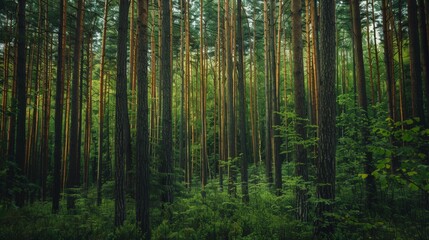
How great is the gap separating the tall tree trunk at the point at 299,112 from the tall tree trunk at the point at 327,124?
56.1 inches

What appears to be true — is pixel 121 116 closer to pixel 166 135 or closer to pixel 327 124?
pixel 166 135

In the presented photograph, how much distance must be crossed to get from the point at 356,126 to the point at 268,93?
5.55 metres

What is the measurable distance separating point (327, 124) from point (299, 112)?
6.46ft

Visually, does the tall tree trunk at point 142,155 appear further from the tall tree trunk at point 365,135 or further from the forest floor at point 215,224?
the tall tree trunk at point 365,135

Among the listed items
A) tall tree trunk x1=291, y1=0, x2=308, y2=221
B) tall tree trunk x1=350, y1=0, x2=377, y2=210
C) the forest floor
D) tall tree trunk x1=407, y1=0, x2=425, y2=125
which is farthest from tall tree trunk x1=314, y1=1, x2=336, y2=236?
tall tree trunk x1=407, y1=0, x2=425, y2=125

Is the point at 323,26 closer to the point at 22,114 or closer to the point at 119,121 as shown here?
the point at 119,121

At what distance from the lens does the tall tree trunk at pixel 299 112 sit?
7.60 metres

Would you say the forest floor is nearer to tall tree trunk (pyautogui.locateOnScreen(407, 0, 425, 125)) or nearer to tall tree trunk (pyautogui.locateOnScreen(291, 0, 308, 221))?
tall tree trunk (pyautogui.locateOnScreen(291, 0, 308, 221))

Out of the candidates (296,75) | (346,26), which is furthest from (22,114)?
(346,26)

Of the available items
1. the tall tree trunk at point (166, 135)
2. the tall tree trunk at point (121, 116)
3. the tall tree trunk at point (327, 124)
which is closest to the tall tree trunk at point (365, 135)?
the tall tree trunk at point (327, 124)

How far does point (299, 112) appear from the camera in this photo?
7898 mm

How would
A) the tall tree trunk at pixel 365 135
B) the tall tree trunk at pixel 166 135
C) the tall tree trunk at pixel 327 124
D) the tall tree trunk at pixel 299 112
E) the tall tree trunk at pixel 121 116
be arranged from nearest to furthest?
the tall tree trunk at pixel 327 124
the tall tree trunk at pixel 121 116
the tall tree trunk at pixel 299 112
the tall tree trunk at pixel 166 135
the tall tree trunk at pixel 365 135

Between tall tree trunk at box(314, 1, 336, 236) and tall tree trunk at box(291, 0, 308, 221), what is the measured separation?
4.68 ft

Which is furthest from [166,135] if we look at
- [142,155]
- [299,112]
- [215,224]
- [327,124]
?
[327,124]
